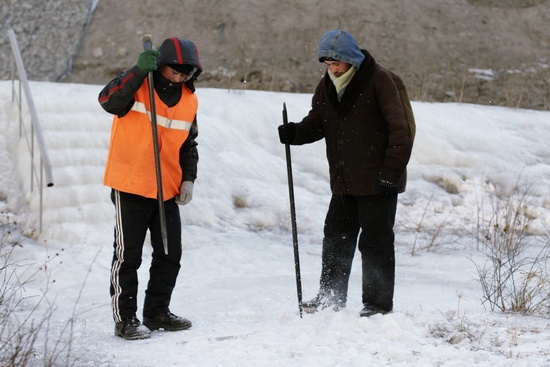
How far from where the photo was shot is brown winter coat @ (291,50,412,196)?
5.10 metres

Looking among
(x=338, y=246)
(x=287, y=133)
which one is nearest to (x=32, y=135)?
(x=287, y=133)

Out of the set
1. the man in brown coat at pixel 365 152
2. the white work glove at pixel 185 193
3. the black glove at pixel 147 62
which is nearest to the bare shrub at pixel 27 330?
the white work glove at pixel 185 193

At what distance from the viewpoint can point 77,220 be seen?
761 cm

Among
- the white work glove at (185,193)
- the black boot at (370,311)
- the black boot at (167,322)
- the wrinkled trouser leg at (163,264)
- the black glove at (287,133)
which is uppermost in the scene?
the black glove at (287,133)

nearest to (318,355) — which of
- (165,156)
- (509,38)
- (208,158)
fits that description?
(165,156)

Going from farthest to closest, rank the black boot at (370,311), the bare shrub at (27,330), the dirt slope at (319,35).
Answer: the dirt slope at (319,35) → the black boot at (370,311) → the bare shrub at (27,330)

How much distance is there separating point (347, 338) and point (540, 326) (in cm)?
119

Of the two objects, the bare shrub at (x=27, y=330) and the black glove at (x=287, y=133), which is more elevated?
the black glove at (x=287, y=133)

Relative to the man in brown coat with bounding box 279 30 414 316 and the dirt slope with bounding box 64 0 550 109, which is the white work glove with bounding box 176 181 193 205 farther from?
the dirt slope with bounding box 64 0 550 109

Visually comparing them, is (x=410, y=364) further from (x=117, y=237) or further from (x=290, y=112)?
(x=290, y=112)

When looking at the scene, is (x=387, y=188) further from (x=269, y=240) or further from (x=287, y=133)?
(x=269, y=240)

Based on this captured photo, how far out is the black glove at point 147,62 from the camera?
15.9 ft

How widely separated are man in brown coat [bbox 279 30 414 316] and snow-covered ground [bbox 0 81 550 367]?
1.05ft

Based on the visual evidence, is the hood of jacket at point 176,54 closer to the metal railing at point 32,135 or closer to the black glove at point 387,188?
the black glove at point 387,188
